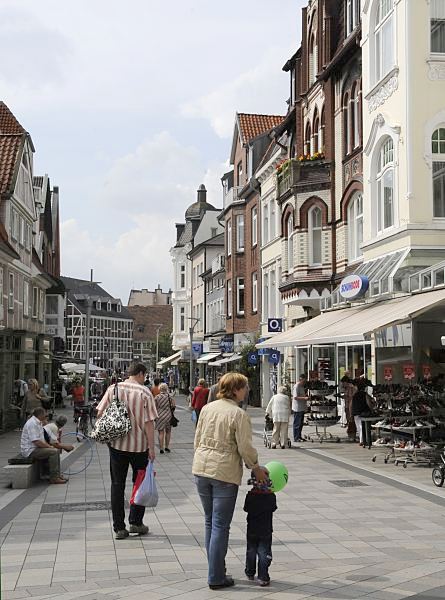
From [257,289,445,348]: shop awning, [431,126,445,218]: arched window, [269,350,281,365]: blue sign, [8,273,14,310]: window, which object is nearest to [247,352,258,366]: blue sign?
[269,350,281,365]: blue sign

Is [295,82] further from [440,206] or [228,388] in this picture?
[228,388]

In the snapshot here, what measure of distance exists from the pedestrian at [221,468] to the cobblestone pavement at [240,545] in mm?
320

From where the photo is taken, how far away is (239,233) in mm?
48531

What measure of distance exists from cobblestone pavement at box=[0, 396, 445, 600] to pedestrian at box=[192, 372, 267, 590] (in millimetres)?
320

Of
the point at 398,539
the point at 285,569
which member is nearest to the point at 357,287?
the point at 398,539

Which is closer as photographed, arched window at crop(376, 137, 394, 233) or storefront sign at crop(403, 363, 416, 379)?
storefront sign at crop(403, 363, 416, 379)

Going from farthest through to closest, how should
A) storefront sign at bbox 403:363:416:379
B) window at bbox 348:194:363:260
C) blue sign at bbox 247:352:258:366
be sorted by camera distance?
blue sign at bbox 247:352:258:366 < window at bbox 348:194:363:260 < storefront sign at bbox 403:363:416:379

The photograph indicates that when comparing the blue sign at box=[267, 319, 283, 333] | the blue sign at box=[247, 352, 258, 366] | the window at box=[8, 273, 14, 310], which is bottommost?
the blue sign at box=[247, 352, 258, 366]

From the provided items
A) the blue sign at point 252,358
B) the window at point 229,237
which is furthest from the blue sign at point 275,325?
the window at point 229,237

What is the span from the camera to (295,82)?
115 ft

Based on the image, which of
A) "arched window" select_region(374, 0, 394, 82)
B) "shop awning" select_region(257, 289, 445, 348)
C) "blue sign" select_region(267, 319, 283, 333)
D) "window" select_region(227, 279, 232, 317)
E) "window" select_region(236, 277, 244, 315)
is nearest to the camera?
"shop awning" select_region(257, 289, 445, 348)

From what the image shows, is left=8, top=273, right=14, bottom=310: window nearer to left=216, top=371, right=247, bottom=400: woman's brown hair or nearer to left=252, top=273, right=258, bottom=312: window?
left=252, top=273, right=258, bottom=312: window

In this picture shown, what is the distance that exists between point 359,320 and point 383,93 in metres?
6.88

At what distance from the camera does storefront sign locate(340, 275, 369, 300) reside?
21573 mm
